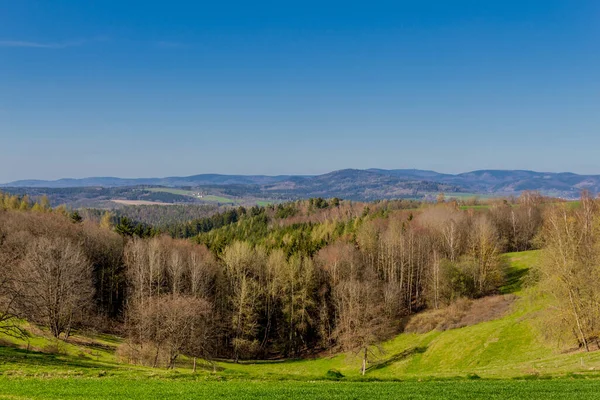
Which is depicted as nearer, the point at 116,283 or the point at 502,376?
the point at 502,376

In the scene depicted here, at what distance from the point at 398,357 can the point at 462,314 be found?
15453 mm

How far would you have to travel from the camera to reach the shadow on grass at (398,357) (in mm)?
60100

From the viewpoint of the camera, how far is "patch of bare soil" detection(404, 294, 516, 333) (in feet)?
212

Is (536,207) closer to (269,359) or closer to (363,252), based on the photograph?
(363,252)

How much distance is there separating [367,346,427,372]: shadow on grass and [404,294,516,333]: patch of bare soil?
21.2 feet

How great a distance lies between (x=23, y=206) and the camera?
12588cm

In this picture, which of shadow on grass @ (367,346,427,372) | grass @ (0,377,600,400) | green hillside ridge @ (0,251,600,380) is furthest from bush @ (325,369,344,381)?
shadow on grass @ (367,346,427,372)

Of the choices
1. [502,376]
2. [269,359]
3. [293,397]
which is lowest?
[269,359]

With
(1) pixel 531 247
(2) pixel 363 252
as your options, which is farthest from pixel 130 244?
(1) pixel 531 247

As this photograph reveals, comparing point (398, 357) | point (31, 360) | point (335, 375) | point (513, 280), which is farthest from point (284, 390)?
point (513, 280)

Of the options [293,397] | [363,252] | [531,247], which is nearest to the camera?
[293,397]

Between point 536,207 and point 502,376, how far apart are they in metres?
116

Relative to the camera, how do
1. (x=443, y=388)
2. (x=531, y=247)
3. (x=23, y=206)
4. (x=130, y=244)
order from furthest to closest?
(x=23, y=206)
(x=531, y=247)
(x=130, y=244)
(x=443, y=388)

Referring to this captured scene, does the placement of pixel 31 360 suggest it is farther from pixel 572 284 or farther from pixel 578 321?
pixel 572 284
